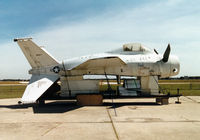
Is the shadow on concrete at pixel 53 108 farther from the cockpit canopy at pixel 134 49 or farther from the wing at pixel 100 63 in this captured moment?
the cockpit canopy at pixel 134 49

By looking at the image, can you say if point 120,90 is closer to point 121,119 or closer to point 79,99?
point 79,99

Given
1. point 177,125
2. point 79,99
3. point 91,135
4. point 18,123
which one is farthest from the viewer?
point 79,99

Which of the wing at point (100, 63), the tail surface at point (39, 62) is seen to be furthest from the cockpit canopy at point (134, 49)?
the tail surface at point (39, 62)

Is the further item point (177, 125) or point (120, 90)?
point (120, 90)

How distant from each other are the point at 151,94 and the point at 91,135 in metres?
8.12

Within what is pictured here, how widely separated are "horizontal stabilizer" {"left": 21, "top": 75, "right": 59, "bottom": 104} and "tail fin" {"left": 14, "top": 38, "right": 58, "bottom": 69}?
1018mm

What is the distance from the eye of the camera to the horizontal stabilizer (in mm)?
10531

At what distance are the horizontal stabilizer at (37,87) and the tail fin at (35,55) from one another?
1.02 m

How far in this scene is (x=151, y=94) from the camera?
12836 mm

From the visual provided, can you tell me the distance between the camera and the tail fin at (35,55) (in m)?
12.7

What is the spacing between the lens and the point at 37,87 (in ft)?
37.9

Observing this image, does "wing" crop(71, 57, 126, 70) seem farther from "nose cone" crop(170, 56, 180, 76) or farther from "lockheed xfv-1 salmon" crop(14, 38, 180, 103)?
"nose cone" crop(170, 56, 180, 76)

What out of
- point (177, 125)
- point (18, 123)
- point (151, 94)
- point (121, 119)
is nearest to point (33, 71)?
point (18, 123)

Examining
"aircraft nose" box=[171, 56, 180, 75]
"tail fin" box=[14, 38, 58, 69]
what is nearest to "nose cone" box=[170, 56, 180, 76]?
"aircraft nose" box=[171, 56, 180, 75]
